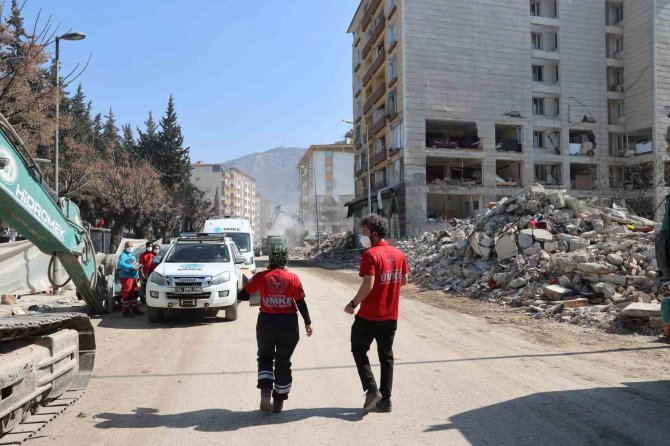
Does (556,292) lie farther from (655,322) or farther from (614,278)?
(655,322)

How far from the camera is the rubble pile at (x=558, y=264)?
34.7ft

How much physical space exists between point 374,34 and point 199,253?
45.1 metres

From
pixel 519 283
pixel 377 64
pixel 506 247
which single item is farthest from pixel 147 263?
pixel 377 64

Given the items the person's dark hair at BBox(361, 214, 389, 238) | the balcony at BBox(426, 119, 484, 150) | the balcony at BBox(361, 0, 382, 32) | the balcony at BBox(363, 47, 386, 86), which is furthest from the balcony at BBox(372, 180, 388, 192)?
the person's dark hair at BBox(361, 214, 389, 238)

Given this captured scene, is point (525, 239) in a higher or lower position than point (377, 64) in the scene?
lower

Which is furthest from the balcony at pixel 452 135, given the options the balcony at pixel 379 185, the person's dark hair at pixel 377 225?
the person's dark hair at pixel 377 225

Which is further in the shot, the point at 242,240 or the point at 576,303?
the point at 242,240

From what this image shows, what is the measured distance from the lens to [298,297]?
15.8 ft

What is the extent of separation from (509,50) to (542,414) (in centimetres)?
4495

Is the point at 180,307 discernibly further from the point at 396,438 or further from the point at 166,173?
the point at 166,173

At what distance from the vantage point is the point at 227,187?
137500 mm

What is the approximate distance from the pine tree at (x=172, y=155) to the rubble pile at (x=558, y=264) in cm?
3842

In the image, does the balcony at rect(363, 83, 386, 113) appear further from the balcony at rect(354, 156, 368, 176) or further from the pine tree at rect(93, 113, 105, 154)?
the pine tree at rect(93, 113, 105, 154)

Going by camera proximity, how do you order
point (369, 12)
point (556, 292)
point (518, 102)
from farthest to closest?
point (369, 12) < point (518, 102) < point (556, 292)
